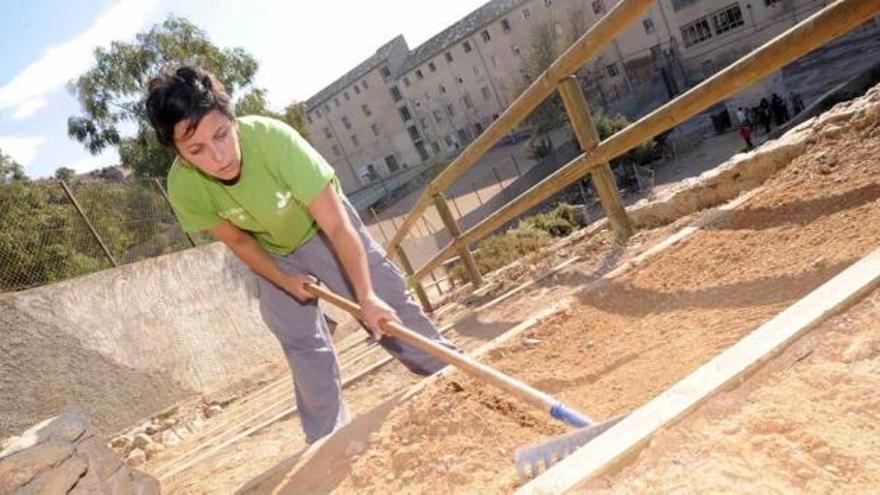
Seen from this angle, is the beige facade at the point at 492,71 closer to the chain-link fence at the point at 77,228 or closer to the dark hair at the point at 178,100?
the chain-link fence at the point at 77,228

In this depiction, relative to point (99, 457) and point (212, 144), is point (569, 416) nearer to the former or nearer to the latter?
point (212, 144)

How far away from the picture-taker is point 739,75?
212 cm

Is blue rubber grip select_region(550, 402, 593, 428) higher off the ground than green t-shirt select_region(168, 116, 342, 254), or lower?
lower

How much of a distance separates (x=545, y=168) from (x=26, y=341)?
1120 inches

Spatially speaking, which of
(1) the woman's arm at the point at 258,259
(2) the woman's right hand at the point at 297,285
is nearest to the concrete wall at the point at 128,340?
(1) the woman's arm at the point at 258,259

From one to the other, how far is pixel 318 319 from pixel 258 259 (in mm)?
398

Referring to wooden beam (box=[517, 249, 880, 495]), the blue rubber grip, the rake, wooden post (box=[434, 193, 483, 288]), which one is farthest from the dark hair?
wooden post (box=[434, 193, 483, 288])

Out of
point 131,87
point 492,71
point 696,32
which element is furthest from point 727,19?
point 131,87

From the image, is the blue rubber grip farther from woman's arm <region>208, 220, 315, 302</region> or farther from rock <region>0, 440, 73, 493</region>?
rock <region>0, 440, 73, 493</region>

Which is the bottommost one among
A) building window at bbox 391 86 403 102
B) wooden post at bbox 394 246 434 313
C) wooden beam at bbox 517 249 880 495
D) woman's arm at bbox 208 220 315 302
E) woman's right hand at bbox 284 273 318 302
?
wooden post at bbox 394 246 434 313

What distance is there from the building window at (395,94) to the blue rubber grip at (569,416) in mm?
51901

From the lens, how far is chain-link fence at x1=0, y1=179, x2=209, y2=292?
22.4 ft

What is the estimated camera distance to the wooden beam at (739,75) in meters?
1.74

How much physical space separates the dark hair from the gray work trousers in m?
0.77
